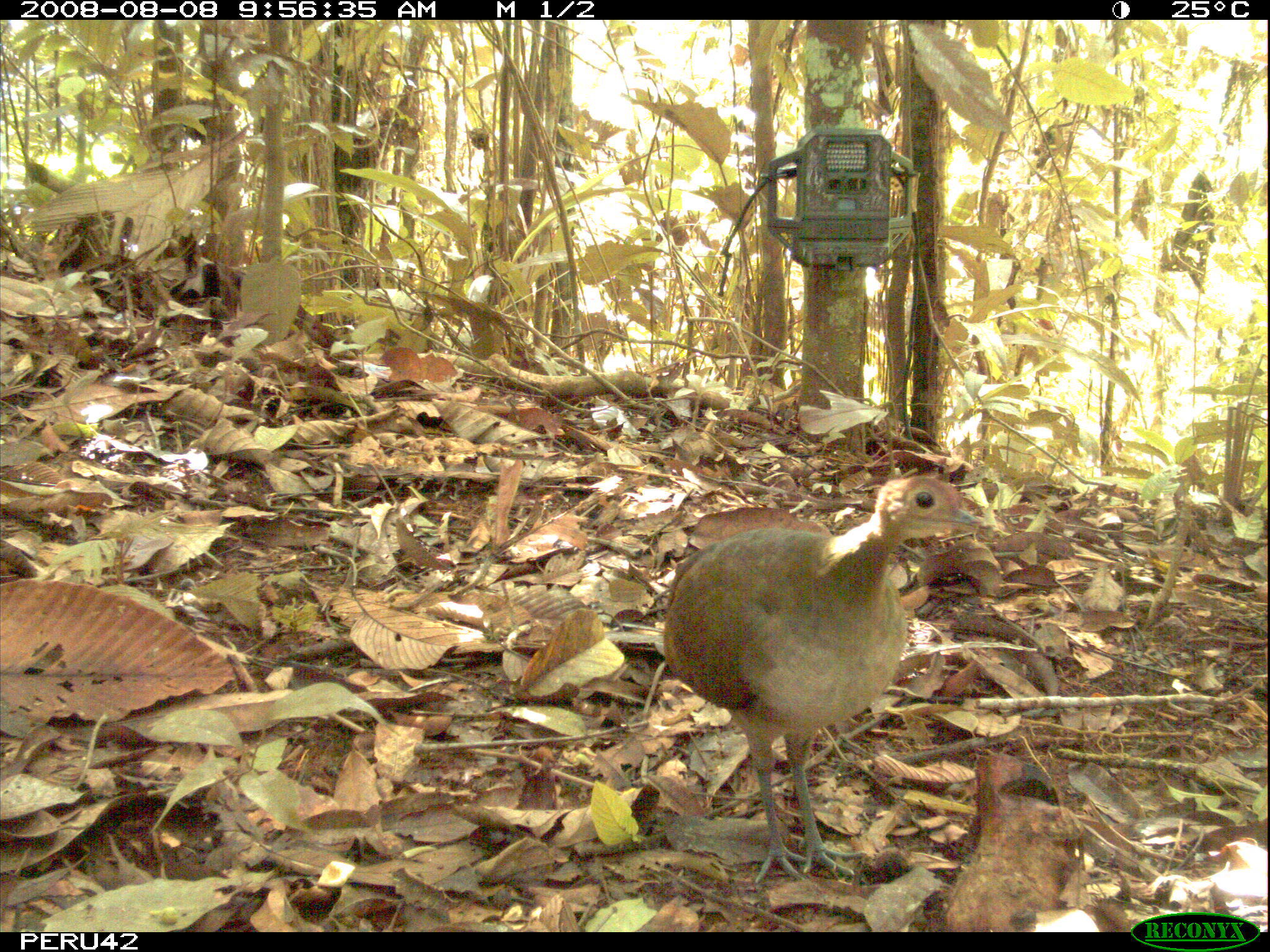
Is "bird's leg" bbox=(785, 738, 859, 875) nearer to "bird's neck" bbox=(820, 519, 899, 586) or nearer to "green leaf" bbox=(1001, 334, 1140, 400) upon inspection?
"bird's neck" bbox=(820, 519, 899, 586)

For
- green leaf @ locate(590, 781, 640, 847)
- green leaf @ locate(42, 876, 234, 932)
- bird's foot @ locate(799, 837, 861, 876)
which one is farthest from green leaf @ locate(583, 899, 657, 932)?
green leaf @ locate(42, 876, 234, 932)

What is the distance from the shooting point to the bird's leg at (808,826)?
225cm

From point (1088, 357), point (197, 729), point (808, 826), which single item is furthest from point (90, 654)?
point (1088, 357)

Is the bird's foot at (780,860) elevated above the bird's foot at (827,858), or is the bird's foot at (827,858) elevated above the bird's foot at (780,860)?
the bird's foot at (780,860)

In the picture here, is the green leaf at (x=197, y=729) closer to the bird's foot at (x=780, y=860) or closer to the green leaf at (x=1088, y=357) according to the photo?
the bird's foot at (x=780, y=860)

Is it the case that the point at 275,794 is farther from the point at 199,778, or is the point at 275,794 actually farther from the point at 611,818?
the point at 611,818

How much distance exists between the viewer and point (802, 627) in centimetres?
213

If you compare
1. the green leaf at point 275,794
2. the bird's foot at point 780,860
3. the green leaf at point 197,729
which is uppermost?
the green leaf at point 197,729

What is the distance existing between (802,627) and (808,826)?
55 cm

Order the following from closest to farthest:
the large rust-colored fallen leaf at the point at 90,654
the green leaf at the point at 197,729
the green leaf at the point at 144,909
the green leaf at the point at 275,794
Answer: the green leaf at the point at 144,909 < the green leaf at the point at 275,794 < the green leaf at the point at 197,729 < the large rust-colored fallen leaf at the point at 90,654

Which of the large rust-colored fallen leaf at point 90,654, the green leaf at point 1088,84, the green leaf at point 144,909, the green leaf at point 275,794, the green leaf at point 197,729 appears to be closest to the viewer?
the green leaf at point 144,909

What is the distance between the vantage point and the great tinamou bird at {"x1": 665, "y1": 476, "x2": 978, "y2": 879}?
208 centimetres

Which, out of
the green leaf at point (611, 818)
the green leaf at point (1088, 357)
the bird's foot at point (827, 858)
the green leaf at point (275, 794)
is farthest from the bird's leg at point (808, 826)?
the green leaf at point (1088, 357)
